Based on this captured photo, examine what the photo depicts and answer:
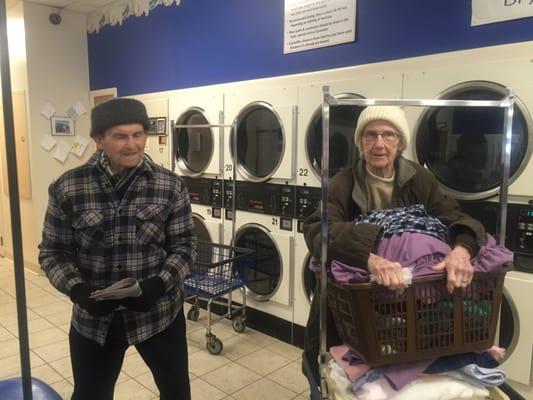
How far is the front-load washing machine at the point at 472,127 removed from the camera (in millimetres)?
2125

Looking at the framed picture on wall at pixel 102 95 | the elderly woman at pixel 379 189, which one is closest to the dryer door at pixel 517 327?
the elderly woman at pixel 379 189

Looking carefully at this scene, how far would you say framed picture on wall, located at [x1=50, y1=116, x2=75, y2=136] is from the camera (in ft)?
16.6

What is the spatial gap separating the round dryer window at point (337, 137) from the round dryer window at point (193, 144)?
1085 millimetres

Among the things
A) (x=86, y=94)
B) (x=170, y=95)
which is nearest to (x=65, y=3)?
(x=86, y=94)

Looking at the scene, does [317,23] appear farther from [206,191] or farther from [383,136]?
[383,136]

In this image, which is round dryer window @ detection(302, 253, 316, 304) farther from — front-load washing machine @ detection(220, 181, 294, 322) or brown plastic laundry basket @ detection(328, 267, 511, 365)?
brown plastic laundry basket @ detection(328, 267, 511, 365)

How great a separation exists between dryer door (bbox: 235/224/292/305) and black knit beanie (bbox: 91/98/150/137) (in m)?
1.80

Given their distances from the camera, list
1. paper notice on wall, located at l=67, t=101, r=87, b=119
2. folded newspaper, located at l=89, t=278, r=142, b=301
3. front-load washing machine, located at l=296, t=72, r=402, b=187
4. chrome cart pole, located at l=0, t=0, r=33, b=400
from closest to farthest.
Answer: chrome cart pole, located at l=0, t=0, r=33, b=400
folded newspaper, located at l=89, t=278, r=142, b=301
front-load washing machine, located at l=296, t=72, r=402, b=187
paper notice on wall, located at l=67, t=101, r=87, b=119

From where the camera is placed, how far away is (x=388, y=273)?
115cm

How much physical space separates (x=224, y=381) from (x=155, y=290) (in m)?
1.51

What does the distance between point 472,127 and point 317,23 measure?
1287 mm

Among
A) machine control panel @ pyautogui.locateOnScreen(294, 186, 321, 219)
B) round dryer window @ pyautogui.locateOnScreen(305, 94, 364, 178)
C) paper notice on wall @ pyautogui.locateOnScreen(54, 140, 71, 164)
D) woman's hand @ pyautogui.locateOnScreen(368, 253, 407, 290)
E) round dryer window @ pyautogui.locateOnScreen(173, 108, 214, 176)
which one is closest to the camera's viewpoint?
woman's hand @ pyautogui.locateOnScreen(368, 253, 407, 290)

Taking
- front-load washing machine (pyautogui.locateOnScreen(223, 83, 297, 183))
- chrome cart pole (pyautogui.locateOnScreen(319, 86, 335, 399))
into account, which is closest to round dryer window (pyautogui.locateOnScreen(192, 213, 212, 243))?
front-load washing machine (pyautogui.locateOnScreen(223, 83, 297, 183))

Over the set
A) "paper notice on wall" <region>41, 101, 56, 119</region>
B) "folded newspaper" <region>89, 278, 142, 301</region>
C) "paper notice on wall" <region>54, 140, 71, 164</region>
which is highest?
"paper notice on wall" <region>41, 101, 56, 119</region>
